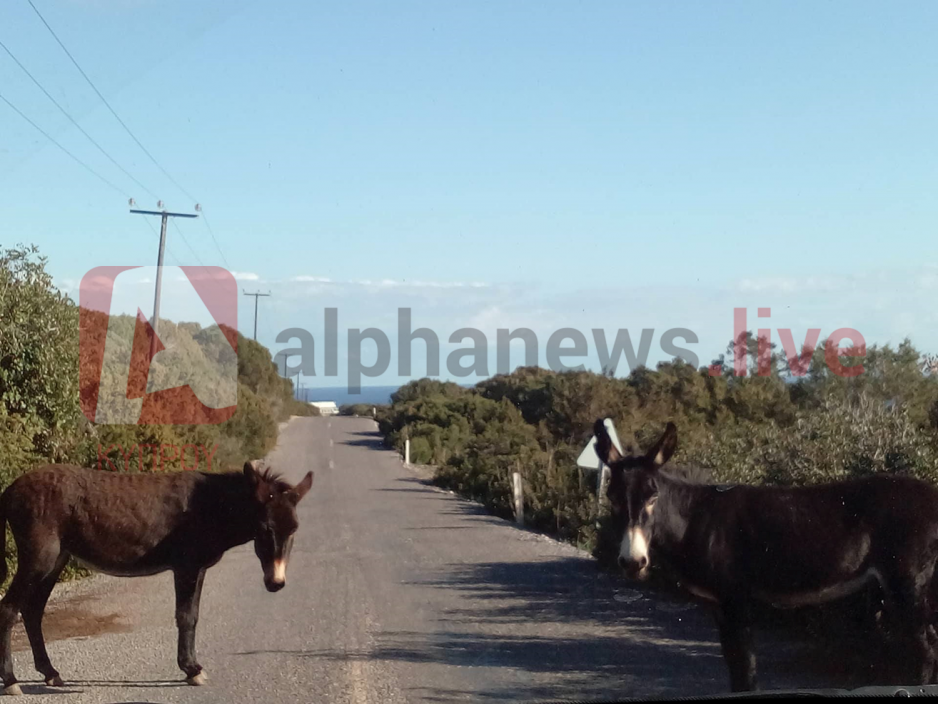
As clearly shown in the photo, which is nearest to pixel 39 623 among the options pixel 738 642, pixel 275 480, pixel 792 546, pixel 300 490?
pixel 275 480

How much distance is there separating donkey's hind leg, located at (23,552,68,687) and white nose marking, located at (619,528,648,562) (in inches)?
162

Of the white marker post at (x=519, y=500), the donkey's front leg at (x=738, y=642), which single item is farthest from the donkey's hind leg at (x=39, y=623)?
the white marker post at (x=519, y=500)

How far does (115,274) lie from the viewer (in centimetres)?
945

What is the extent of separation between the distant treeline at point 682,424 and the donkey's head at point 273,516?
2510 mm

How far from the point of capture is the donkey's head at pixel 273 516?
6258 millimetres

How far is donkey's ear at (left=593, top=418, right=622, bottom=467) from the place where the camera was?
5461 mm

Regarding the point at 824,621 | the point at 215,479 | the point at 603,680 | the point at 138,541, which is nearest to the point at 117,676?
the point at 138,541

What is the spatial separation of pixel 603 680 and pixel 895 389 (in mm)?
4203

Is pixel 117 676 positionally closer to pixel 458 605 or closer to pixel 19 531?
pixel 19 531

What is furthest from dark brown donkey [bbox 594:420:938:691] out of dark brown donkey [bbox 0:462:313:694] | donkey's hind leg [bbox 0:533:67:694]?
donkey's hind leg [bbox 0:533:67:694]

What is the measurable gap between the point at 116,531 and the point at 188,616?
2.67 feet

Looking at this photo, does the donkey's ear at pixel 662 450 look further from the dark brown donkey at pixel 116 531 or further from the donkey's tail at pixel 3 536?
the donkey's tail at pixel 3 536

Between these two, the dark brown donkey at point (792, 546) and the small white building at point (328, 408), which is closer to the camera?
the dark brown donkey at point (792, 546)

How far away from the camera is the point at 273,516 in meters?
6.29
